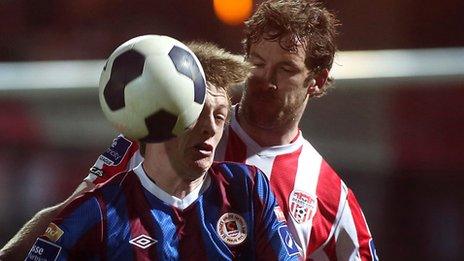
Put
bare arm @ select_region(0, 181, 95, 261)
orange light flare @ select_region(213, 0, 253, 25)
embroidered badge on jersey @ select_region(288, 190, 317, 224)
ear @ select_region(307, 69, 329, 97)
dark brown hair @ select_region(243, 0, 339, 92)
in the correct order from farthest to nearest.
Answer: orange light flare @ select_region(213, 0, 253, 25)
ear @ select_region(307, 69, 329, 97)
dark brown hair @ select_region(243, 0, 339, 92)
embroidered badge on jersey @ select_region(288, 190, 317, 224)
bare arm @ select_region(0, 181, 95, 261)

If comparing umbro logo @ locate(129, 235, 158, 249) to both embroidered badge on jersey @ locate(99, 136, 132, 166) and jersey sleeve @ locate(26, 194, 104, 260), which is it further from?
embroidered badge on jersey @ locate(99, 136, 132, 166)

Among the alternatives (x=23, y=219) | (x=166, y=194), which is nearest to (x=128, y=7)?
(x=23, y=219)

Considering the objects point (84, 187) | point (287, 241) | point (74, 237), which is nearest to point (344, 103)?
point (84, 187)

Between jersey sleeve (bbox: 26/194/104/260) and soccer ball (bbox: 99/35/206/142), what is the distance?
0.24 meters

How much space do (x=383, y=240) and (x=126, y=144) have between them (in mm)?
3621

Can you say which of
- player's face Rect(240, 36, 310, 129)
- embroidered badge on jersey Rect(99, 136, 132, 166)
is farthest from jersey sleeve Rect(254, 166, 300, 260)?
player's face Rect(240, 36, 310, 129)

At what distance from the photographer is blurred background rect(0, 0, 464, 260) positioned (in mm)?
6617

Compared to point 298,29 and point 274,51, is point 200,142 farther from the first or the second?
point 298,29

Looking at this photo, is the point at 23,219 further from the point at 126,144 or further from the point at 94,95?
the point at 126,144

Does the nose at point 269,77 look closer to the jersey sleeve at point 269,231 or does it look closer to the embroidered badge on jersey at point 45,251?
the jersey sleeve at point 269,231

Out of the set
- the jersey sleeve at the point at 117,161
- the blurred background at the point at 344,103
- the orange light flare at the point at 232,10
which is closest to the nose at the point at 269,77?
the jersey sleeve at the point at 117,161

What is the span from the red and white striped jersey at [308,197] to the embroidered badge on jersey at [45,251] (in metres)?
1.14

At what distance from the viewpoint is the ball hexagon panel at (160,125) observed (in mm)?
2510

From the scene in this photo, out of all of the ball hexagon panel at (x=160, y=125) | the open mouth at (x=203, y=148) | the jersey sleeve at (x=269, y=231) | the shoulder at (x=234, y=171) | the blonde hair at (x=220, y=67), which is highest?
the blonde hair at (x=220, y=67)
